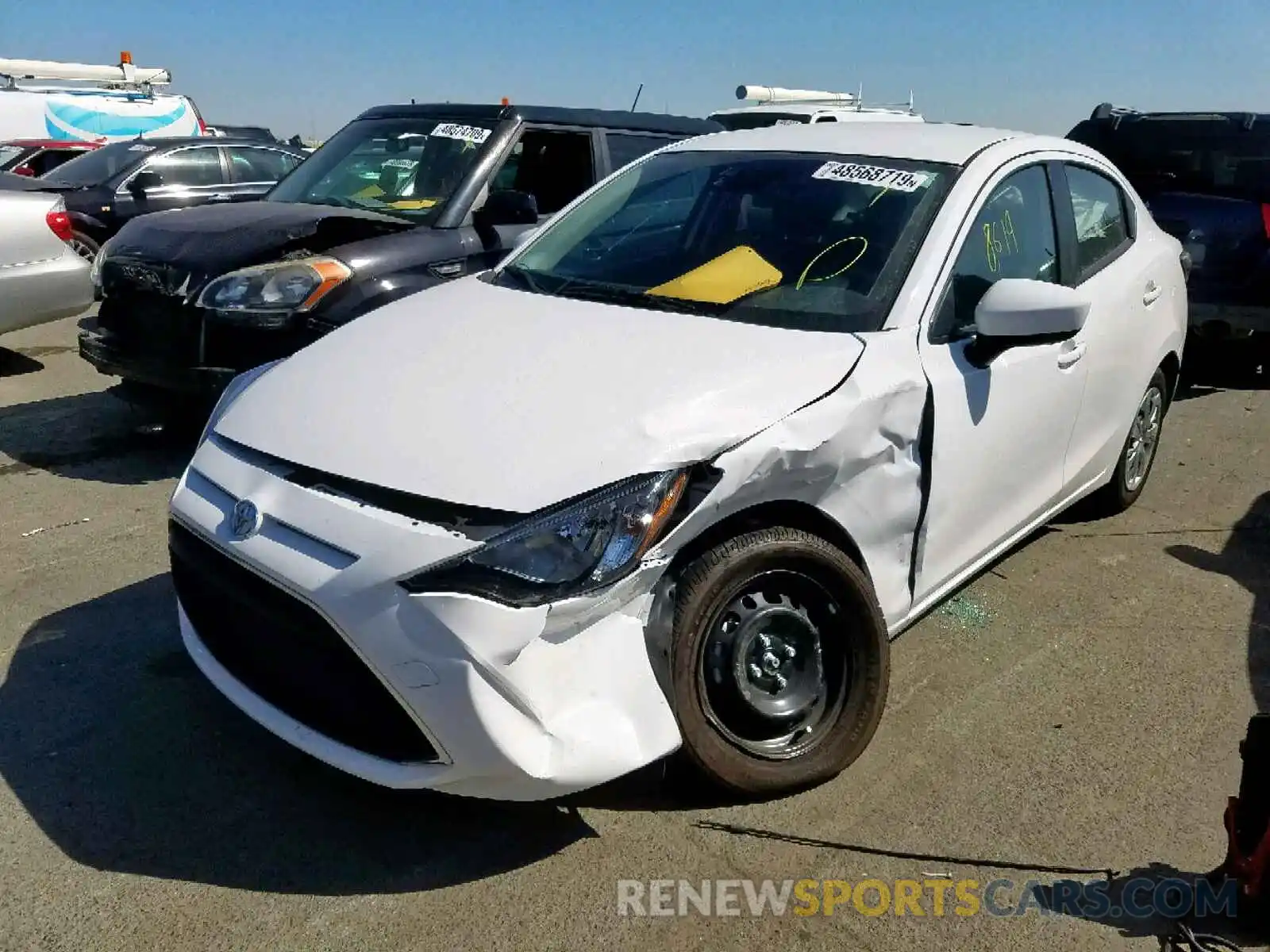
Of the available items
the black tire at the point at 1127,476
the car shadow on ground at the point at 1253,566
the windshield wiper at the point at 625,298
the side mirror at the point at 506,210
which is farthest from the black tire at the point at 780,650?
the side mirror at the point at 506,210

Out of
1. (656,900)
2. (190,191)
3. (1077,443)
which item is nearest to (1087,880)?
(656,900)

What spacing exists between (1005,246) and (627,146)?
3.21 meters

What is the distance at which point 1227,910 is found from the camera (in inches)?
97.3

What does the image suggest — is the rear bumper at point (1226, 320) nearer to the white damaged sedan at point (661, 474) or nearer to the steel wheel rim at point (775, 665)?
the white damaged sedan at point (661, 474)

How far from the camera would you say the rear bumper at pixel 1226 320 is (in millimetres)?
7141

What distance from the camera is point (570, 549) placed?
2.34m

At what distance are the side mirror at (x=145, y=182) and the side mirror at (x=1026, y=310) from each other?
25.8ft

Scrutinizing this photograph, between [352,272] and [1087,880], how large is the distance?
381 centimetres

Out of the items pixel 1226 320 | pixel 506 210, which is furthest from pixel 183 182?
pixel 1226 320

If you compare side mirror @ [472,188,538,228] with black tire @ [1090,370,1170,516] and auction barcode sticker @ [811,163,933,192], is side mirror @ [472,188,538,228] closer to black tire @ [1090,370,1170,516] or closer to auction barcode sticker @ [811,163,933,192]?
auction barcode sticker @ [811,163,933,192]

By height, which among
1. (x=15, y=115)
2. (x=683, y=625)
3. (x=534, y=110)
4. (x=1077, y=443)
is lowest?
(x=15, y=115)

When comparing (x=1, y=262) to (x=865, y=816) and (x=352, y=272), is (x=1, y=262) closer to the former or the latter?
(x=352, y=272)

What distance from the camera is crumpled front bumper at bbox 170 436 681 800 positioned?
225 centimetres

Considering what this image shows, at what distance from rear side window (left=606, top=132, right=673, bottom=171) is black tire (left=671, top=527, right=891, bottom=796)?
3.94 m
